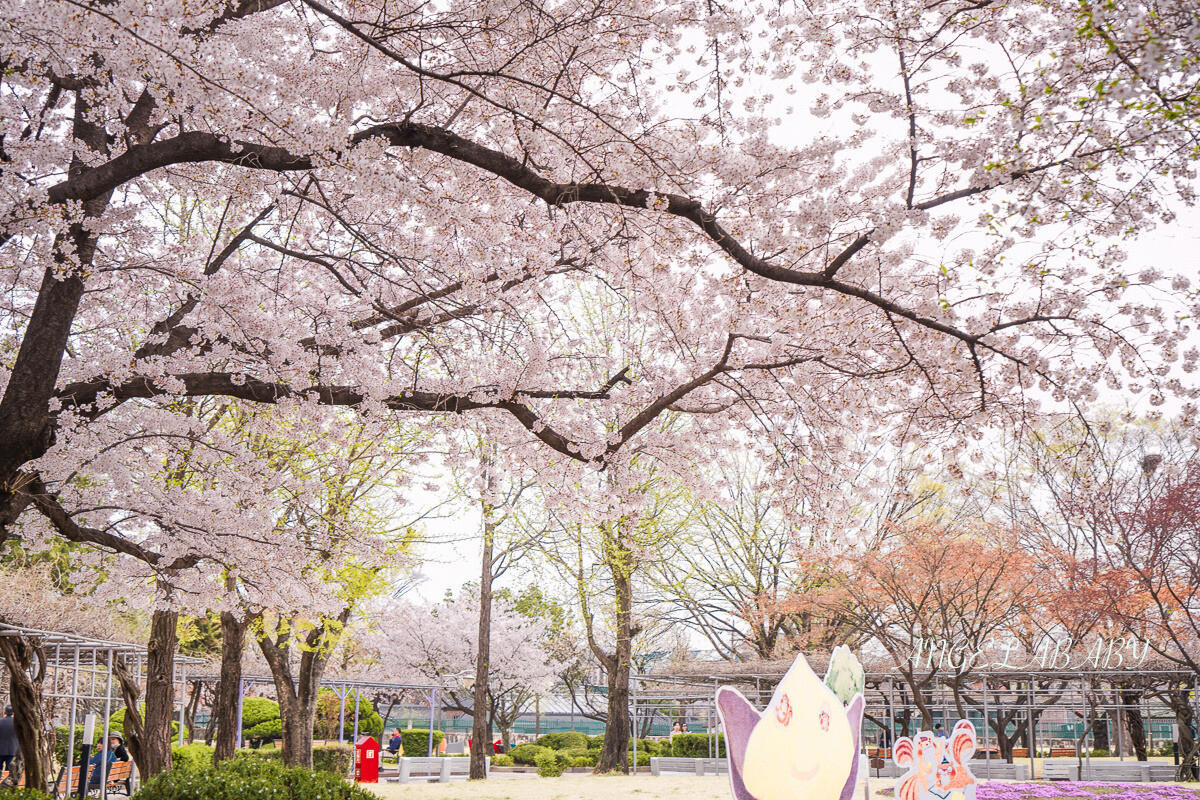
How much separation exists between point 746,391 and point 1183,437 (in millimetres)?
17409

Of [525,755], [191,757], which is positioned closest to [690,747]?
[525,755]

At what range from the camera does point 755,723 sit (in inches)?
252

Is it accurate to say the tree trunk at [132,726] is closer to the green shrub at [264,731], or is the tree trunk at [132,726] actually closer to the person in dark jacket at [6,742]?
the person in dark jacket at [6,742]

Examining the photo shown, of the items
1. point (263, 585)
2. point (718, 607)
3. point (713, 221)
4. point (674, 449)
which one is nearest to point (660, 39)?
point (713, 221)

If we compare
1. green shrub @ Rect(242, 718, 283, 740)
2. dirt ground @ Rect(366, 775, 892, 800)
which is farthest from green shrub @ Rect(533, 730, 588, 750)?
dirt ground @ Rect(366, 775, 892, 800)

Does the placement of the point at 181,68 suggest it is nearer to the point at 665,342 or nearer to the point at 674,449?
the point at 665,342

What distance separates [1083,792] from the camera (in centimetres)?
1309

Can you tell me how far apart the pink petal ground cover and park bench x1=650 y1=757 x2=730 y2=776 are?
7.82 meters

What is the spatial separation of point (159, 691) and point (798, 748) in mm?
8818

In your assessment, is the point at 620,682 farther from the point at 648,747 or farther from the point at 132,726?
the point at 132,726

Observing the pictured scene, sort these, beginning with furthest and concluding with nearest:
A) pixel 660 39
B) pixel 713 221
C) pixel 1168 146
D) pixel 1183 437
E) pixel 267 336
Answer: pixel 1183 437 → pixel 267 336 → pixel 660 39 → pixel 713 221 → pixel 1168 146

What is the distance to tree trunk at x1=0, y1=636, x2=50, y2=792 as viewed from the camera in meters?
8.46

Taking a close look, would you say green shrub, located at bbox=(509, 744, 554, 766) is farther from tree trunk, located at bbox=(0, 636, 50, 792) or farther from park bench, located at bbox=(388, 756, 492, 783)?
tree trunk, located at bbox=(0, 636, 50, 792)

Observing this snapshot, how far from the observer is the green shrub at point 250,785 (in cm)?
609
